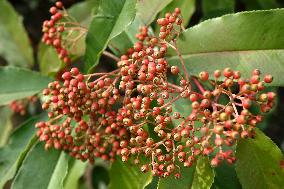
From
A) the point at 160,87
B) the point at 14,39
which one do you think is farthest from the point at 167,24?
the point at 14,39

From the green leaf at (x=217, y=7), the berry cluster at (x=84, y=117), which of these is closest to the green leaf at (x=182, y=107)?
the berry cluster at (x=84, y=117)

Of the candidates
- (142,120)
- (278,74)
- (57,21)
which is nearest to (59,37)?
(57,21)

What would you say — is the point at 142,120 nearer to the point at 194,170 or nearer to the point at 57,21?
the point at 194,170

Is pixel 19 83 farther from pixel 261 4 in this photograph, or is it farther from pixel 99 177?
pixel 261 4

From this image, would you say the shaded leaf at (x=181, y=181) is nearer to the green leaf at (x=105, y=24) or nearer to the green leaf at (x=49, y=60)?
the green leaf at (x=105, y=24)

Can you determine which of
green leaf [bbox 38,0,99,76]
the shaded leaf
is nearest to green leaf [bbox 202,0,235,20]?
green leaf [bbox 38,0,99,76]
